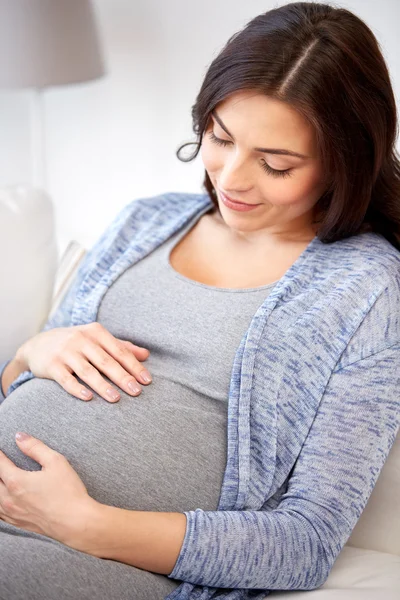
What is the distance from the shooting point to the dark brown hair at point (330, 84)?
1.15 metres

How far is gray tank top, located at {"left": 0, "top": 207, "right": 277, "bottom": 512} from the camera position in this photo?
1104 mm

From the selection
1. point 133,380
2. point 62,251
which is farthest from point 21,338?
point 133,380

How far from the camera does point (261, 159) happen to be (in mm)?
1195

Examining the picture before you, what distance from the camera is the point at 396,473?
1.24 m

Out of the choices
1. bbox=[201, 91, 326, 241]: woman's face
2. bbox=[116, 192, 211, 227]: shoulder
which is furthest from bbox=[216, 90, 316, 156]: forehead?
bbox=[116, 192, 211, 227]: shoulder

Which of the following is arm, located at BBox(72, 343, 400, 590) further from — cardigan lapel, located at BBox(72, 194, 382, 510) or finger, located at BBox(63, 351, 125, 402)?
finger, located at BBox(63, 351, 125, 402)

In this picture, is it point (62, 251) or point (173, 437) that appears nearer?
point (173, 437)

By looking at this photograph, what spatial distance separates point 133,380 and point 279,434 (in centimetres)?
24

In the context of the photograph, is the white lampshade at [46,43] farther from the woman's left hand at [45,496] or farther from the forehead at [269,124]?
the woman's left hand at [45,496]

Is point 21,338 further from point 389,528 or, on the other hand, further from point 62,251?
point 389,528

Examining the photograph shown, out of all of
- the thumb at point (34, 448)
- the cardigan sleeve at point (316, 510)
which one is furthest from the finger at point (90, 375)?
the cardigan sleeve at point (316, 510)

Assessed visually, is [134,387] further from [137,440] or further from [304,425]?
[304,425]

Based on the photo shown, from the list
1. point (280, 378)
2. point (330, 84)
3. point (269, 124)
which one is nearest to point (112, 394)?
point (280, 378)

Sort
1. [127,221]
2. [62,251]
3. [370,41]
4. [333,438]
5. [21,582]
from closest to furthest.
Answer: [21,582]
[333,438]
[370,41]
[127,221]
[62,251]
